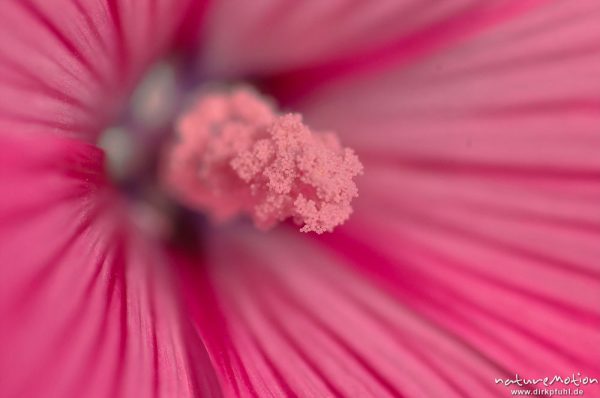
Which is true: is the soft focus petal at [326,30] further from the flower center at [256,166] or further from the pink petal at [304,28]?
the flower center at [256,166]

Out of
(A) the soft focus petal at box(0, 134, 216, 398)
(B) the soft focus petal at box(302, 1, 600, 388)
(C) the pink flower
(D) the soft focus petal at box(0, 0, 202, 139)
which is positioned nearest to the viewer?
(A) the soft focus petal at box(0, 134, 216, 398)

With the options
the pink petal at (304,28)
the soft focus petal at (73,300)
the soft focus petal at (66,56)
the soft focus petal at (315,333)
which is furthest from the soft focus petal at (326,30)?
the soft focus petal at (73,300)

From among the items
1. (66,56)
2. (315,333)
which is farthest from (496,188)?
(66,56)

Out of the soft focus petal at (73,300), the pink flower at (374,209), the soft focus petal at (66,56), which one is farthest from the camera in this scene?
the pink flower at (374,209)

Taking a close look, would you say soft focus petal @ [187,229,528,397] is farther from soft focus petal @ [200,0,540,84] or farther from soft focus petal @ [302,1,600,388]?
soft focus petal @ [200,0,540,84]

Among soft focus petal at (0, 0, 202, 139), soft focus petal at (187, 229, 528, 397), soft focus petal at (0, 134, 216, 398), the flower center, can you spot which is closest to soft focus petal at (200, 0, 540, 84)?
the flower center

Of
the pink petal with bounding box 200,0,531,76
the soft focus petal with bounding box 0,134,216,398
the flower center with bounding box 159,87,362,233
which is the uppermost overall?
the pink petal with bounding box 200,0,531,76

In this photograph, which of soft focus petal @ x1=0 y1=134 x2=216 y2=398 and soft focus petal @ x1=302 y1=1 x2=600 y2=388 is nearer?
soft focus petal @ x1=0 y1=134 x2=216 y2=398
